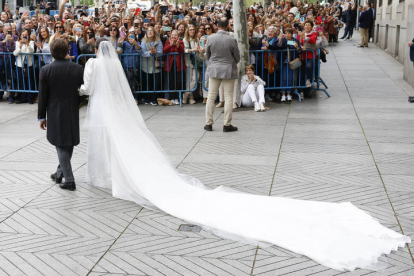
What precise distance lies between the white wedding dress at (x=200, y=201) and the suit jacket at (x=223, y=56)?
3467 mm

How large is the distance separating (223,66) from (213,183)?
11.5 ft

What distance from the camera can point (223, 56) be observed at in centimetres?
1018

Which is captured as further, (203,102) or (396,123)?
(203,102)

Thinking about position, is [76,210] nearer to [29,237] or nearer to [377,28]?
[29,237]

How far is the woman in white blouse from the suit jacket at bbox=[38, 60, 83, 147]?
6.93 meters

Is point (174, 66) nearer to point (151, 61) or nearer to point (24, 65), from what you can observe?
point (151, 61)

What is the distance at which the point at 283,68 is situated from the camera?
1334 centimetres

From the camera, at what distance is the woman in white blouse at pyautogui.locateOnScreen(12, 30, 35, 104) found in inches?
524

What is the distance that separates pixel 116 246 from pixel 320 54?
32.3 feet

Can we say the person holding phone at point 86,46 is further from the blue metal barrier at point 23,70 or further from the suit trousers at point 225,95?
the suit trousers at point 225,95

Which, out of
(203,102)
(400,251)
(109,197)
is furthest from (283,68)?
(400,251)

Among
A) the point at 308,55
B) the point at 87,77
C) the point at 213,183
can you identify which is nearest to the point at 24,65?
the point at 308,55

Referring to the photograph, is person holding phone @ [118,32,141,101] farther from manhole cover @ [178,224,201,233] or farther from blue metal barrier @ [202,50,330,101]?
manhole cover @ [178,224,201,233]

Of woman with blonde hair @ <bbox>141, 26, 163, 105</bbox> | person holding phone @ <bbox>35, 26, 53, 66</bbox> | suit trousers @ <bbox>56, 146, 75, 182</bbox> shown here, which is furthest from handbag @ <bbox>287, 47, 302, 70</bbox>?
suit trousers @ <bbox>56, 146, 75, 182</bbox>
